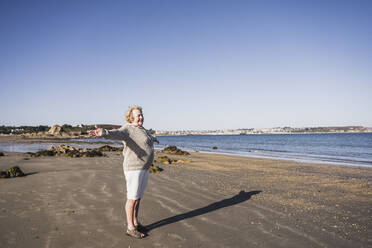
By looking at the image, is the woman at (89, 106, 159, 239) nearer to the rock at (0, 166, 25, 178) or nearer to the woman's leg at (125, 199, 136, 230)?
the woman's leg at (125, 199, 136, 230)

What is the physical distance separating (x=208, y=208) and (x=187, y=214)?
736 millimetres

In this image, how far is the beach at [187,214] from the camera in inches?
164

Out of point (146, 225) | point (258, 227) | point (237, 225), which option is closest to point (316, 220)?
point (258, 227)

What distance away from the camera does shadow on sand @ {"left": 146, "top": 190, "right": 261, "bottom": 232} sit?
4.92 m

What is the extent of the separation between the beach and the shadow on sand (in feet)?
0.06

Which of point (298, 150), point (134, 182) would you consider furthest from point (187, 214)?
point (298, 150)

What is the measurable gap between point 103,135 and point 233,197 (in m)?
4.97

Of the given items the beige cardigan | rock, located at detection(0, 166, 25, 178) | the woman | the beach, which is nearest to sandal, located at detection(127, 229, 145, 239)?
the woman

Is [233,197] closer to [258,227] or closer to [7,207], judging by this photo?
[258,227]

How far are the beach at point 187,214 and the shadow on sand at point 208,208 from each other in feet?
0.06

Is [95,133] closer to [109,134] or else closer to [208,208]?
[109,134]

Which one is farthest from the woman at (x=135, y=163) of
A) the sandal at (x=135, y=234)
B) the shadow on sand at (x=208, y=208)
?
the shadow on sand at (x=208, y=208)

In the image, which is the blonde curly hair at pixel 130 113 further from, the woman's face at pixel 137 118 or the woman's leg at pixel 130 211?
the woman's leg at pixel 130 211

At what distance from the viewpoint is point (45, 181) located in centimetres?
860
